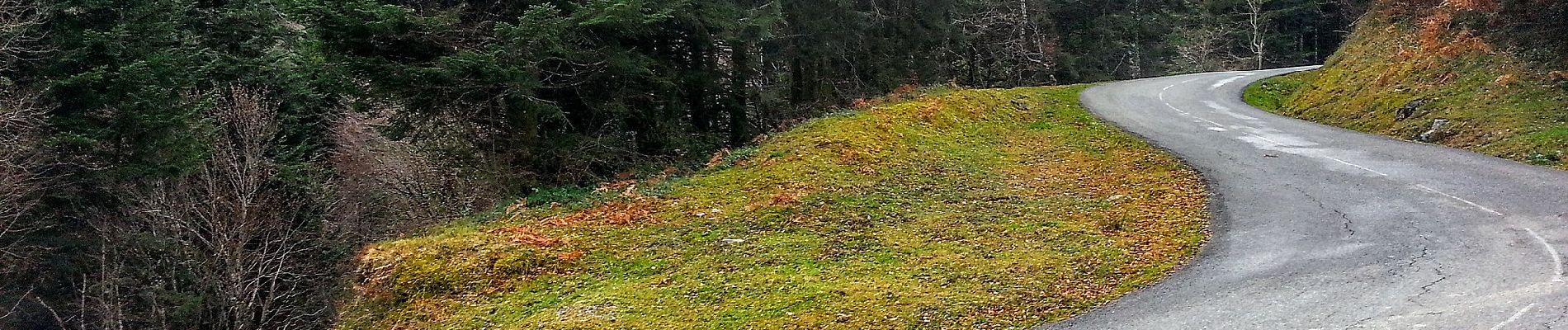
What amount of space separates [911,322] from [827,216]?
4.06 meters

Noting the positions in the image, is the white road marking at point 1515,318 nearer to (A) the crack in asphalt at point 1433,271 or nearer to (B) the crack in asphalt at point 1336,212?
(A) the crack in asphalt at point 1433,271

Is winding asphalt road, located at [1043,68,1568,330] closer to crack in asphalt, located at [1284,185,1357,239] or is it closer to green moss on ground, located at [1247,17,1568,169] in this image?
crack in asphalt, located at [1284,185,1357,239]

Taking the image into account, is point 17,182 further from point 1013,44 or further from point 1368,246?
point 1013,44

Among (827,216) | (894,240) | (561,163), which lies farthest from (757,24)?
(894,240)

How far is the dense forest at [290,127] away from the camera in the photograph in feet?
43.5

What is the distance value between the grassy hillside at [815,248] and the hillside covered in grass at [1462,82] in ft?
16.3

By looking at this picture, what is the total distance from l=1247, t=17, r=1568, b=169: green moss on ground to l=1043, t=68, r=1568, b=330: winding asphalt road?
0.77 m

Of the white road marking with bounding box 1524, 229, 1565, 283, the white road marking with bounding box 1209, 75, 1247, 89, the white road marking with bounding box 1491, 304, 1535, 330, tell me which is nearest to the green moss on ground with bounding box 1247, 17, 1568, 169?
the white road marking with bounding box 1209, 75, 1247, 89

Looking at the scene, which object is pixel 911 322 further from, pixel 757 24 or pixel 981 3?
pixel 981 3

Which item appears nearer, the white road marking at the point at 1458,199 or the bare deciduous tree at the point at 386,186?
the white road marking at the point at 1458,199

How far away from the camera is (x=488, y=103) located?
46.0ft

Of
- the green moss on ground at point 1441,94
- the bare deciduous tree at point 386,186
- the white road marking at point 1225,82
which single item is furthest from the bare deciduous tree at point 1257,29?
the bare deciduous tree at point 386,186

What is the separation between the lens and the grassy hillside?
26.5 feet

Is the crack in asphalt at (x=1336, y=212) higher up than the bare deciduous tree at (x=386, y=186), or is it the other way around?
the crack in asphalt at (x=1336, y=212)
